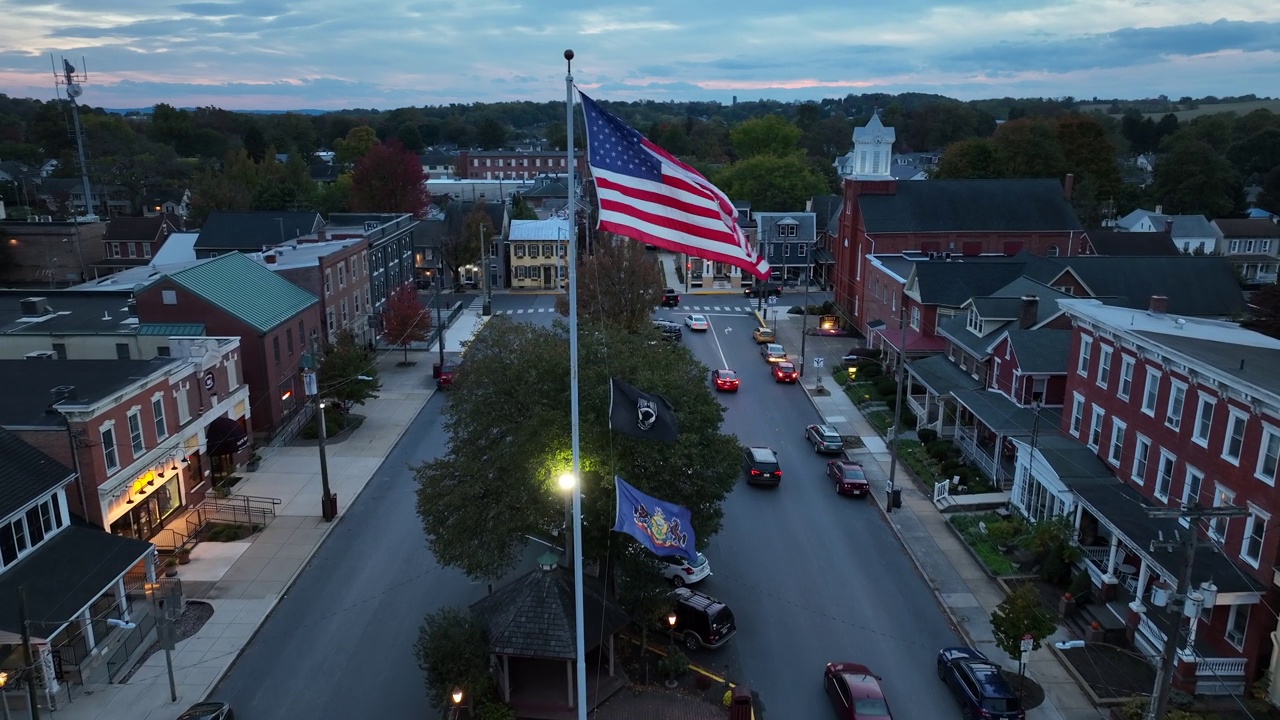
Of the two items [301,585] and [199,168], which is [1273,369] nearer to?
[301,585]

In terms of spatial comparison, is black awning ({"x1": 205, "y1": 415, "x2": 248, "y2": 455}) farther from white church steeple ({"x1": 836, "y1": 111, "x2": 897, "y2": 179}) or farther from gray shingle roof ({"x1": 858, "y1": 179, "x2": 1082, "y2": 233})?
white church steeple ({"x1": 836, "y1": 111, "x2": 897, "y2": 179})

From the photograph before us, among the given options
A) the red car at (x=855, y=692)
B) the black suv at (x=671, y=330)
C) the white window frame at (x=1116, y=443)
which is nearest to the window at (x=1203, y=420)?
the white window frame at (x=1116, y=443)

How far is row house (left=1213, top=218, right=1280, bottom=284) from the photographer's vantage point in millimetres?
90625

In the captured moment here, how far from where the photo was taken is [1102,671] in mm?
23859

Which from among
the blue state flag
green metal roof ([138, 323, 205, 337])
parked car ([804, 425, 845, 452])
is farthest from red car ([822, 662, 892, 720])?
green metal roof ([138, 323, 205, 337])

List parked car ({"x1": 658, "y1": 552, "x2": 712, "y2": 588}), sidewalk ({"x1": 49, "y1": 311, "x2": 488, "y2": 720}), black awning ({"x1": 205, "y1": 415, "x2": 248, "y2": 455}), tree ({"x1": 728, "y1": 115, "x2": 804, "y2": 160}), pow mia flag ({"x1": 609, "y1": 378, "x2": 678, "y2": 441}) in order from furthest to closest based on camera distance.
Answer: tree ({"x1": 728, "y1": 115, "x2": 804, "y2": 160})
black awning ({"x1": 205, "y1": 415, "x2": 248, "y2": 455})
parked car ({"x1": 658, "y1": 552, "x2": 712, "y2": 588})
sidewalk ({"x1": 49, "y1": 311, "x2": 488, "y2": 720})
pow mia flag ({"x1": 609, "y1": 378, "x2": 678, "y2": 441})

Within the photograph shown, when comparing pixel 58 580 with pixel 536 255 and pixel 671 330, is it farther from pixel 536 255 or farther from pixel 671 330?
pixel 536 255

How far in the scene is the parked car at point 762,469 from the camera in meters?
37.2

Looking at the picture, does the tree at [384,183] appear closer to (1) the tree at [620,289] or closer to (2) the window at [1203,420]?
(1) the tree at [620,289]

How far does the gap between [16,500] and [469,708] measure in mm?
14655

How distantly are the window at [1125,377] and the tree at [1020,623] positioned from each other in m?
11.3

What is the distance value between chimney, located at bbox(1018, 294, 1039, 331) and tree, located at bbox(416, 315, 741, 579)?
22.8 m

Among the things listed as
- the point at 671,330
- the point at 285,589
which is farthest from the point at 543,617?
the point at 671,330

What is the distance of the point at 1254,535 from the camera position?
22.8 metres
